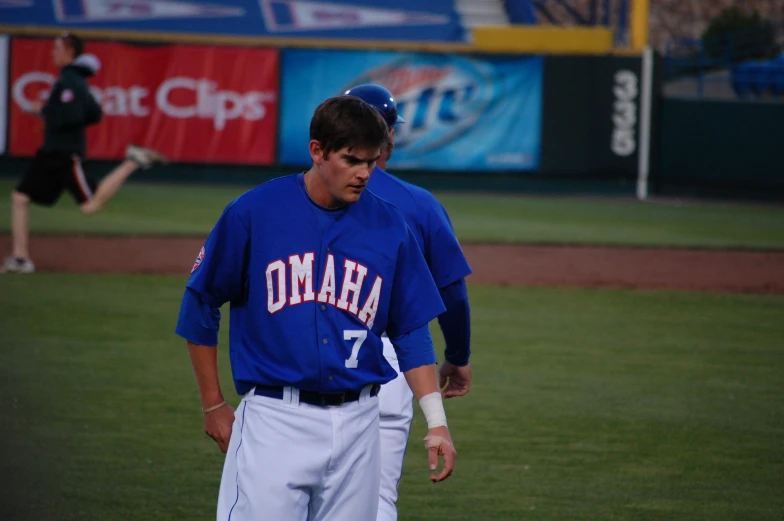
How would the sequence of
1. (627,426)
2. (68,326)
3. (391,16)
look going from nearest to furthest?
(627,426), (68,326), (391,16)

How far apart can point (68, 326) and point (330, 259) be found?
19.1 ft

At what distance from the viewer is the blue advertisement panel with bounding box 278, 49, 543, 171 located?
808 inches

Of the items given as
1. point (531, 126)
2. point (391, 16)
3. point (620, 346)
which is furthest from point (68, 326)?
point (391, 16)

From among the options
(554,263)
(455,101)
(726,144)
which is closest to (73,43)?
(554,263)

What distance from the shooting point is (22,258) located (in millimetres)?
10500

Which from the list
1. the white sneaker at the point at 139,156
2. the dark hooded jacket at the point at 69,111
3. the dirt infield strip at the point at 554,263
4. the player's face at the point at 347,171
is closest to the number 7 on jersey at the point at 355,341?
the player's face at the point at 347,171

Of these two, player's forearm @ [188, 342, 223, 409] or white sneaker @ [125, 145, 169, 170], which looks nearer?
player's forearm @ [188, 342, 223, 409]

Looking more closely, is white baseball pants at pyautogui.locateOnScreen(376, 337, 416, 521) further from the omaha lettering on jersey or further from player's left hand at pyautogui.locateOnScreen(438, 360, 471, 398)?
the omaha lettering on jersey

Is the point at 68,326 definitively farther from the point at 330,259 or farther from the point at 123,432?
the point at 330,259

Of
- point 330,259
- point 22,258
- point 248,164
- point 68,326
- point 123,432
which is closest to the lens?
point 330,259

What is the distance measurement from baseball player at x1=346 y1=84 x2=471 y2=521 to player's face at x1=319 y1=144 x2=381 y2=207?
717mm

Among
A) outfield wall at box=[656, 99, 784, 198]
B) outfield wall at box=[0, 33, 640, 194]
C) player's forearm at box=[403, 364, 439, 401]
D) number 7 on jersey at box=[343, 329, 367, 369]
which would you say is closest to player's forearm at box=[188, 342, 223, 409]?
number 7 on jersey at box=[343, 329, 367, 369]

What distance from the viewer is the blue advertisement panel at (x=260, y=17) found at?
963 inches

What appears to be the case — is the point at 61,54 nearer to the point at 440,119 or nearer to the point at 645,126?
the point at 440,119
